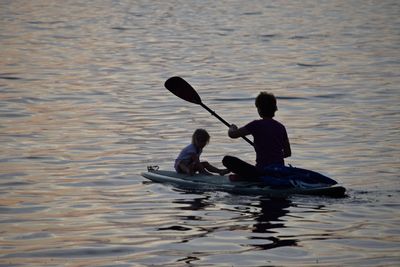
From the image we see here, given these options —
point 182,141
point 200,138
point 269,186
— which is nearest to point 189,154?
point 200,138

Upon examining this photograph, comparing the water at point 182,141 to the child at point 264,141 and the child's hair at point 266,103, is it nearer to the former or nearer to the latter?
the child at point 264,141

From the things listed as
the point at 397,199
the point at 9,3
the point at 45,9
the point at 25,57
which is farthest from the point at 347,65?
the point at 9,3

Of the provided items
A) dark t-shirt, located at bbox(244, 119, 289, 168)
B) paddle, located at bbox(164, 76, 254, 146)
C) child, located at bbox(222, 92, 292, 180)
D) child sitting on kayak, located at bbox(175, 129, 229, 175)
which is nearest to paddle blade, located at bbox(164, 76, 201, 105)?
paddle, located at bbox(164, 76, 254, 146)

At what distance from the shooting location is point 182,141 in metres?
18.9

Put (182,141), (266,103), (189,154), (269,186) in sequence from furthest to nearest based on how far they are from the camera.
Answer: (182,141) < (189,154) < (266,103) < (269,186)

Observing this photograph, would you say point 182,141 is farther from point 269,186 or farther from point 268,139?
point 269,186

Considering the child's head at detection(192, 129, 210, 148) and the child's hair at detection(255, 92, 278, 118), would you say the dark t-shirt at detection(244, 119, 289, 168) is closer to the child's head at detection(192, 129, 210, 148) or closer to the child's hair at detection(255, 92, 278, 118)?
the child's hair at detection(255, 92, 278, 118)

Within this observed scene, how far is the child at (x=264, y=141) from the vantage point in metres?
13.6

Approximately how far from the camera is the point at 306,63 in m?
32.5

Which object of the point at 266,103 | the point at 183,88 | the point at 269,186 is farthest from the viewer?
the point at 183,88

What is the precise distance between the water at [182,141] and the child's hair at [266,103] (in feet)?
3.46

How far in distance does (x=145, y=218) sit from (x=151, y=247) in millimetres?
1539

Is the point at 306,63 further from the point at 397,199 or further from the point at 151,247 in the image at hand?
the point at 151,247

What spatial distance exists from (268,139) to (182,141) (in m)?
5.36
